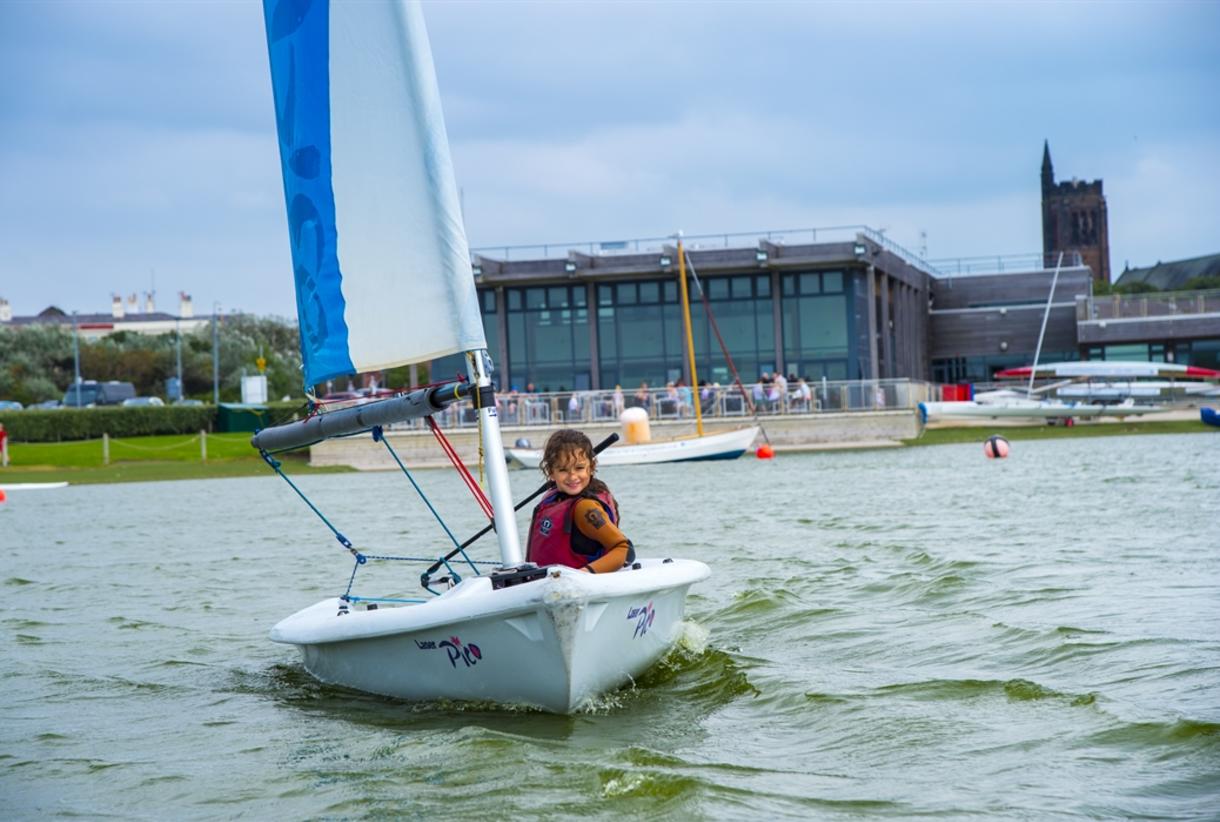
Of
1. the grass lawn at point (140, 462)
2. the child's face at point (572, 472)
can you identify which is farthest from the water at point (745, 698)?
the grass lawn at point (140, 462)

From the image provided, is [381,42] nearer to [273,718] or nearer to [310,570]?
[273,718]

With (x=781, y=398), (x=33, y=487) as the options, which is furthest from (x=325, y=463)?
(x=781, y=398)

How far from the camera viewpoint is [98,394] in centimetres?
7806

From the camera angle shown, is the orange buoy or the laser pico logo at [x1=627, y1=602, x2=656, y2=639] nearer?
the laser pico logo at [x1=627, y1=602, x2=656, y2=639]

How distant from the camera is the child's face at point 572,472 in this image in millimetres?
8148

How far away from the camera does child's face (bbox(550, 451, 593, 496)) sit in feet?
26.7

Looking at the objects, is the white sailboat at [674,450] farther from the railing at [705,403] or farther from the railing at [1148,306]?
the railing at [1148,306]

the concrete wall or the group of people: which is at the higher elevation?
the group of people

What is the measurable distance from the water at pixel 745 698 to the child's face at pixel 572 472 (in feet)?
3.91

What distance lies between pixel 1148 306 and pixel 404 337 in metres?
64.0

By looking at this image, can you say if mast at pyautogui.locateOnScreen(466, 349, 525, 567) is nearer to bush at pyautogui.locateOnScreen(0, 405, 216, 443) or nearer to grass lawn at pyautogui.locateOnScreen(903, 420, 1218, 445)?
grass lawn at pyautogui.locateOnScreen(903, 420, 1218, 445)

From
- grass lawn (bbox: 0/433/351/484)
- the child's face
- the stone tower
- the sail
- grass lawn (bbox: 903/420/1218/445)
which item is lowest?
grass lawn (bbox: 903/420/1218/445)

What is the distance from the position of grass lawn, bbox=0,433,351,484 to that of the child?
105 feet

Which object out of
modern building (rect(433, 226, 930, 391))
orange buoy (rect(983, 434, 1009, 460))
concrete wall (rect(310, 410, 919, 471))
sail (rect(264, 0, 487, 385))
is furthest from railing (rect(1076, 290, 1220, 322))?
sail (rect(264, 0, 487, 385))
